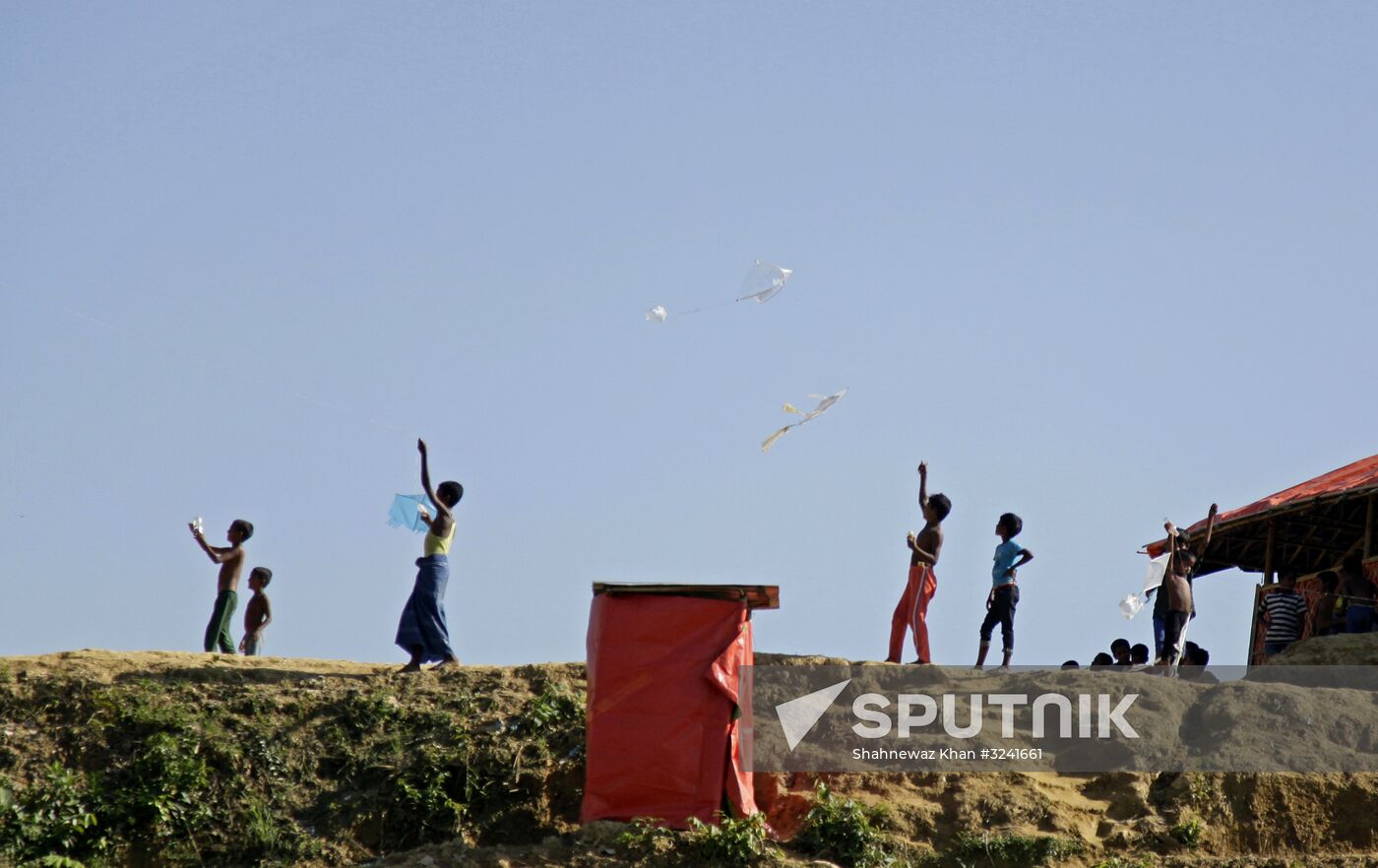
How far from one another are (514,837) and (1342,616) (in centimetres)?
884

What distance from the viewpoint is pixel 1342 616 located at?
50.8 feet

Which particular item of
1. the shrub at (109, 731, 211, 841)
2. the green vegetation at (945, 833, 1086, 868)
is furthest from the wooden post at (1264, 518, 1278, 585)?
the shrub at (109, 731, 211, 841)

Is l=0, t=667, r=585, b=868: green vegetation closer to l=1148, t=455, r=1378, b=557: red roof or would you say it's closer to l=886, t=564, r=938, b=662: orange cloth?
l=886, t=564, r=938, b=662: orange cloth

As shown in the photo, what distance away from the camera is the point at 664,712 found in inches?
375

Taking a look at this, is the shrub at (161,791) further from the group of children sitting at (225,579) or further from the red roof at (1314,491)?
the red roof at (1314,491)

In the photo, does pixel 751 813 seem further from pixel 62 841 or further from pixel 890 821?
pixel 62 841

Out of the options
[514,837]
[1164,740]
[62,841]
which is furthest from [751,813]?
[62,841]

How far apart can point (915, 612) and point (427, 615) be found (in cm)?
341

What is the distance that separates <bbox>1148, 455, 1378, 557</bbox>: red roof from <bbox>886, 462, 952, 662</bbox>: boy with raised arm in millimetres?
5232

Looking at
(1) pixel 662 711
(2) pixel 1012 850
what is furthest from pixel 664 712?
(2) pixel 1012 850

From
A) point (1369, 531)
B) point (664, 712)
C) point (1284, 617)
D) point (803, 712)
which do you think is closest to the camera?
point (664, 712)

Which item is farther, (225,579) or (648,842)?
(225,579)

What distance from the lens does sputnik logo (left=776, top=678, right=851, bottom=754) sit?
1083 cm

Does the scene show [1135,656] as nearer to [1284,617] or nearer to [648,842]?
[1284,617]
